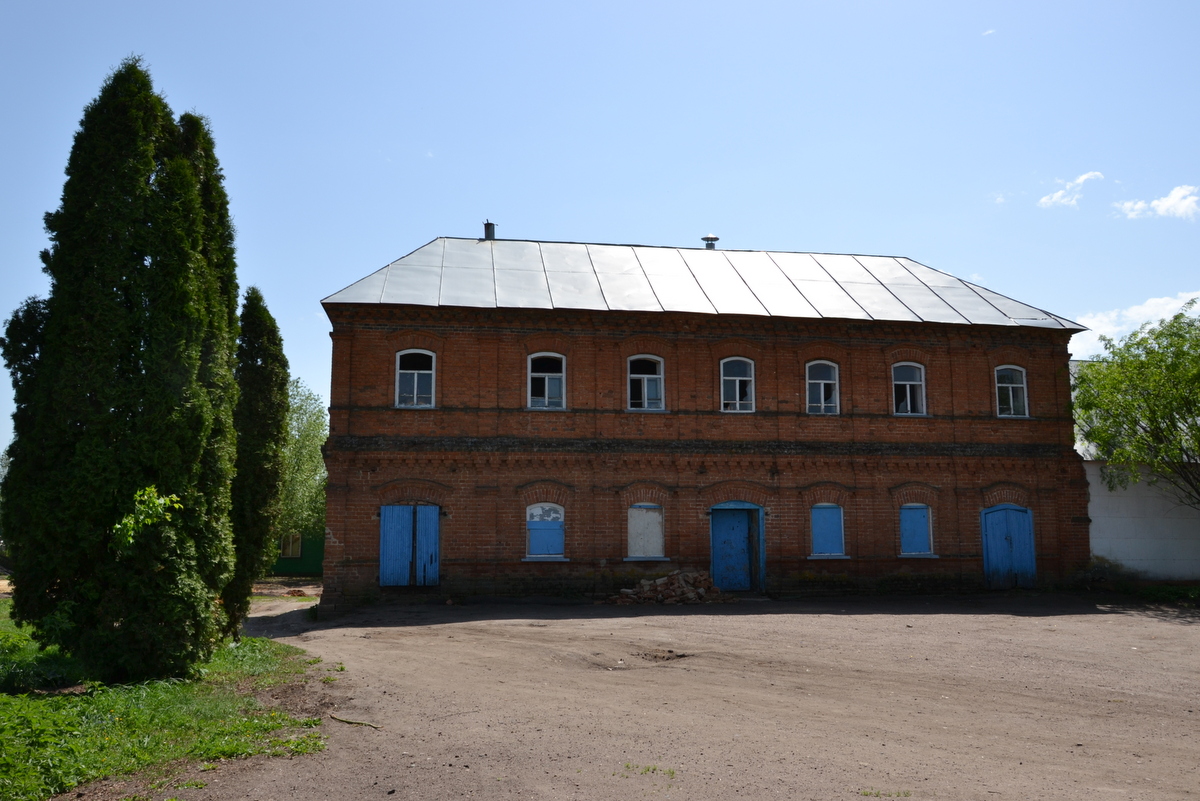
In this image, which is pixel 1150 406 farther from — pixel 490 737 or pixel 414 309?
pixel 490 737

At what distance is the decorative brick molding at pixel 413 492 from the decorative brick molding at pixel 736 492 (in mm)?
5742

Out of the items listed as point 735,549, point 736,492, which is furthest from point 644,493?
point 735,549

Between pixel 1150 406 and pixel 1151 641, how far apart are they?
779 centimetres

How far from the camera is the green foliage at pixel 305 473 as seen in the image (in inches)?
1224

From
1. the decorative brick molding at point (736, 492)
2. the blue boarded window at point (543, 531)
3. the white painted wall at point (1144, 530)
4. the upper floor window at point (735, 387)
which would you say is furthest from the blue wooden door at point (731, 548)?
the white painted wall at point (1144, 530)

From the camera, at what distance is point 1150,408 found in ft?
64.2

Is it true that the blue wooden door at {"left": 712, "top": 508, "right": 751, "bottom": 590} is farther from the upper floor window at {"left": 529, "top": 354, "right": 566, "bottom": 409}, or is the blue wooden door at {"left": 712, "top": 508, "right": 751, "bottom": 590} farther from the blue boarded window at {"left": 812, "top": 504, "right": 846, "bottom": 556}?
the upper floor window at {"left": 529, "top": 354, "right": 566, "bottom": 409}

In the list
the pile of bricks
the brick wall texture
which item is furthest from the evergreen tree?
the pile of bricks

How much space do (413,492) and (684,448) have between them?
6.05 metres

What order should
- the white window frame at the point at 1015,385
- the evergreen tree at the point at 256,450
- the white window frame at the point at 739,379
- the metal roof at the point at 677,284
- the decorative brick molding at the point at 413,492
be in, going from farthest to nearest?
the white window frame at the point at 1015,385 → the white window frame at the point at 739,379 → the metal roof at the point at 677,284 → the decorative brick molding at the point at 413,492 → the evergreen tree at the point at 256,450

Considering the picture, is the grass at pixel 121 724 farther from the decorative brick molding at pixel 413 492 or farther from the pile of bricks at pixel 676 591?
the pile of bricks at pixel 676 591

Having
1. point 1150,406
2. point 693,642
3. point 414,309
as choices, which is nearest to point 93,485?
point 693,642

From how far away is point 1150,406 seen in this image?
1956 centimetres

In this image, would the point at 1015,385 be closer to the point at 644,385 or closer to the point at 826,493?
the point at 826,493
